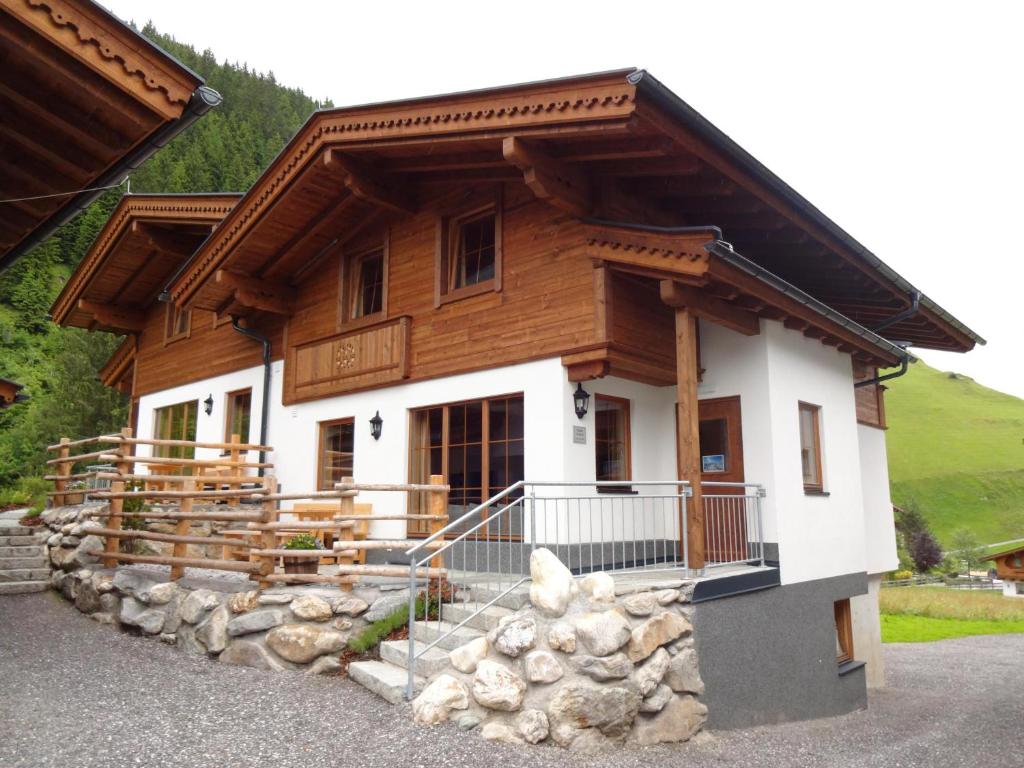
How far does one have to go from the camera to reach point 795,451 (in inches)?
360

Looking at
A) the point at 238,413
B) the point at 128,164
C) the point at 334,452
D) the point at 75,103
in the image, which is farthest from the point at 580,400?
the point at 238,413

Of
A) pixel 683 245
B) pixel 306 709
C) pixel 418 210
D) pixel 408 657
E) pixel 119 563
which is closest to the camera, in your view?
pixel 306 709

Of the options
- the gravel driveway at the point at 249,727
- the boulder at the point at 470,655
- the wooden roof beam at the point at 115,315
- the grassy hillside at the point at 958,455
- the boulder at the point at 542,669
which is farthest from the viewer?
the grassy hillside at the point at 958,455

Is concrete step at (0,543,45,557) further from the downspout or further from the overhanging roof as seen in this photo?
the overhanging roof

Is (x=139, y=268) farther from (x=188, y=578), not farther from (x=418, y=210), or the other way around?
(x=188, y=578)

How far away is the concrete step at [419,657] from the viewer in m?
6.46

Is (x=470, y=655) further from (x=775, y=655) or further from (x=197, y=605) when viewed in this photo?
(x=775, y=655)

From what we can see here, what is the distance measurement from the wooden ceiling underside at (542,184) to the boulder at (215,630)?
5.45 m

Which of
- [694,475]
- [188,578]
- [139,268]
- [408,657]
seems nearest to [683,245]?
[694,475]

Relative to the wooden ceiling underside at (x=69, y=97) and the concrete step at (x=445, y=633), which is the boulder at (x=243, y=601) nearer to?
the concrete step at (x=445, y=633)

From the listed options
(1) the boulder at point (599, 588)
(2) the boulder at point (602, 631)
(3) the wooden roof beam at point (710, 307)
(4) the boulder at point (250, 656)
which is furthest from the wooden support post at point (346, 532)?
(3) the wooden roof beam at point (710, 307)

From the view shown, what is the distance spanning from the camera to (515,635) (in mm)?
6246

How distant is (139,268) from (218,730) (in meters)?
13.5

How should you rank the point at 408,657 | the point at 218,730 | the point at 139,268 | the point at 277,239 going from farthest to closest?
1. the point at 139,268
2. the point at 277,239
3. the point at 408,657
4. the point at 218,730
